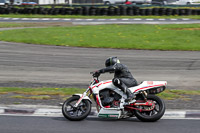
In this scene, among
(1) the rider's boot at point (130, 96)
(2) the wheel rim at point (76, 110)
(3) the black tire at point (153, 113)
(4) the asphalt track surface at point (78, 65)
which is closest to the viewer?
(3) the black tire at point (153, 113)

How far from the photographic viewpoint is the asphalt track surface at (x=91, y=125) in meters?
7.01

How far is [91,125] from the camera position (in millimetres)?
7434

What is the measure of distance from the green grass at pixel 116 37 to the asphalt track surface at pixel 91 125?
12305 millimetres

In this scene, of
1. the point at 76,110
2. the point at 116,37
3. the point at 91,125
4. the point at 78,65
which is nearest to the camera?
the point at 91,125

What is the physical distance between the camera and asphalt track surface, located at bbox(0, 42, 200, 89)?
12695 mm

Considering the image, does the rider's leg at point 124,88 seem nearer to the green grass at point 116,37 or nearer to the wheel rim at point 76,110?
the wheel rim at point 76,110

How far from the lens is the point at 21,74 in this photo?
45.2ft

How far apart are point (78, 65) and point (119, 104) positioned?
789cm

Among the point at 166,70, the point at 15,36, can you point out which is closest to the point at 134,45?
the point at 166,70

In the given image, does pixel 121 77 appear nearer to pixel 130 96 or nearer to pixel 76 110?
pixel 130 96

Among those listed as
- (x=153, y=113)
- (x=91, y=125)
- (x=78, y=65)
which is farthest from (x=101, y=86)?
(x=78, y=65)

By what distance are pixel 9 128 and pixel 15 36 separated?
17.6 meters

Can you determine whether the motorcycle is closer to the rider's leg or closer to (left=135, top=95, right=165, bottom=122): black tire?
(left=135, top=95, right=165, bottom=122): black tire

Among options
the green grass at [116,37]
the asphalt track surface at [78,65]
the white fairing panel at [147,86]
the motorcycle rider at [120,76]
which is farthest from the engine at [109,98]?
the green grass at [116,37]
